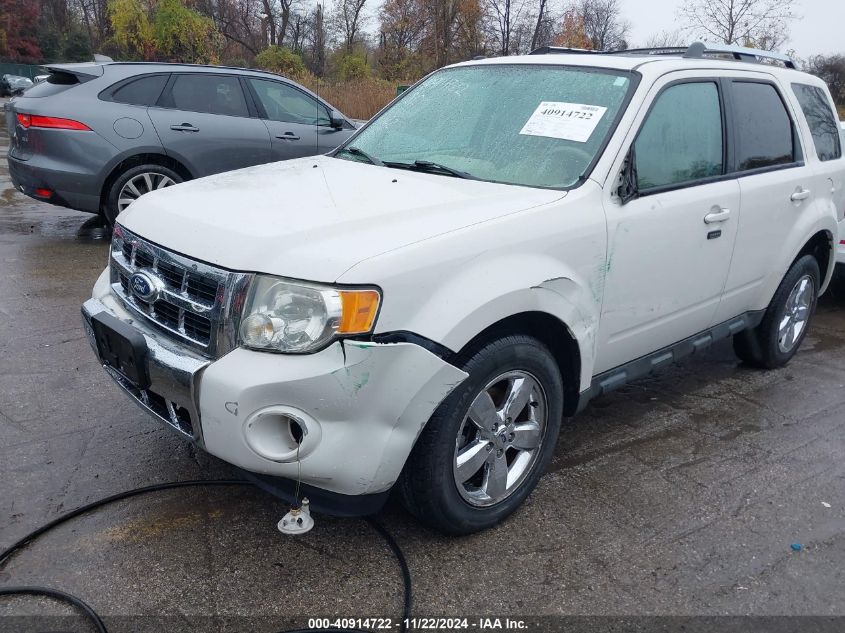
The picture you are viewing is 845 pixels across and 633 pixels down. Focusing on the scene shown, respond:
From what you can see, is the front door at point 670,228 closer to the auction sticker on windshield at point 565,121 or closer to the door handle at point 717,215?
the door handle at point 717,215

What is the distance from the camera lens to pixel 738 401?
454 cm

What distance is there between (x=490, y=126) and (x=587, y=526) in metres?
1.84

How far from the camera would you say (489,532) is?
122 inches

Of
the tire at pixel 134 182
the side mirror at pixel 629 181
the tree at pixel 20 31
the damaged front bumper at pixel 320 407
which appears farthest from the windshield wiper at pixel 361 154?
the tree at pixel 20 31

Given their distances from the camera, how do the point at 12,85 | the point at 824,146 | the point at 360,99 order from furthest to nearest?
the point at 12,85 → the point at 360,99 → the point at 824,146

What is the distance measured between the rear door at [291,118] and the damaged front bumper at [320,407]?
6016 millimetres

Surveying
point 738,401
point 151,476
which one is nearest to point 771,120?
point 738,401

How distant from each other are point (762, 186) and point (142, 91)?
5865 millimetres

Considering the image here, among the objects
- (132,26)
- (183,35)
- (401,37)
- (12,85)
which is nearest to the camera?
Answer: (401,37)

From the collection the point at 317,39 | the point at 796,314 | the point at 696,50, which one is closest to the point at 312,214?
the point at 696,50

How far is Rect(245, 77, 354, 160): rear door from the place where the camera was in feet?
27.1

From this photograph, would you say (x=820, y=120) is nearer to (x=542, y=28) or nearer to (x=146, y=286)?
(x=146, y=286)

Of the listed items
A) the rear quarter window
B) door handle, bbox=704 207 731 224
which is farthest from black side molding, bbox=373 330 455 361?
the rear quarter window

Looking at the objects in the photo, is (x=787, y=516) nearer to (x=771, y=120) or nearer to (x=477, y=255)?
(x=477, y=255)
